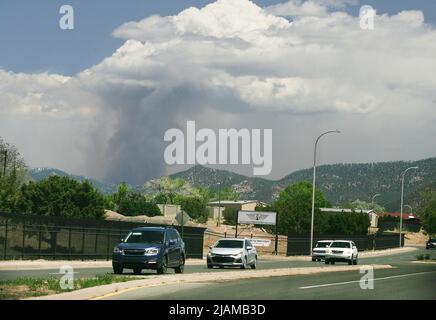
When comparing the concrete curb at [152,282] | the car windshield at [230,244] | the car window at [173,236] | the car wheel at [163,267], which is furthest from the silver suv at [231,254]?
the car wheel at [163,267]

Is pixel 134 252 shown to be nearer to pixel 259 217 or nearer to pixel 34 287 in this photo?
pixel 34 287

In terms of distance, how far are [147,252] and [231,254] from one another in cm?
980

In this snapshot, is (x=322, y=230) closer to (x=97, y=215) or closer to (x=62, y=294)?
(x=97, y=215)

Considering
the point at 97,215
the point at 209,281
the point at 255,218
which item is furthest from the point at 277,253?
the point at 209,281

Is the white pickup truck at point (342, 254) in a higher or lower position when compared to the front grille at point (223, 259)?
lower

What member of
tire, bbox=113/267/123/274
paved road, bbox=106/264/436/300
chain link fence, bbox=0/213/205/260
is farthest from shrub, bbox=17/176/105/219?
paved road, bbox=106/264/436/300

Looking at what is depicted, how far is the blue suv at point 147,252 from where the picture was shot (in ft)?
94.4

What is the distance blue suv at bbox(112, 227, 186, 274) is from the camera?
28.8 m

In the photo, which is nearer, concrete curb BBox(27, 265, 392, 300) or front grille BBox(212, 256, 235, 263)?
concrete curb BBox(27, 265, 392, 300)

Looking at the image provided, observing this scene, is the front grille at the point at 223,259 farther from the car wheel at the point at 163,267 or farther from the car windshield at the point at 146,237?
the car wheel at the point at 163,267

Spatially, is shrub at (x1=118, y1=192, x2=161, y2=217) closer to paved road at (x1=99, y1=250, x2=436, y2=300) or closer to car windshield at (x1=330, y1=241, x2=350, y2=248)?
car windshield at (x1=330, y1=241, x2=350, y2=248)

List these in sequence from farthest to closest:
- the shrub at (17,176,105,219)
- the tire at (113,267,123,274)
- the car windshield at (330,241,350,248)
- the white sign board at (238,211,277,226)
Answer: the white sign board at (238,211,277,226)
the shrub at (17,176,105,219)
the car windshield at (330,241,350,248)
the tire at (113,267,123,274)
